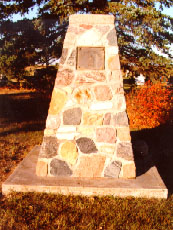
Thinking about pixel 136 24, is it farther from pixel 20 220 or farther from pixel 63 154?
Answer: pixel 20 220

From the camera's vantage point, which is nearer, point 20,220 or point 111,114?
point 20,220

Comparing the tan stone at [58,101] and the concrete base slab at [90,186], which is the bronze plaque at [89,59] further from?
the concrete base slab at [90,186]

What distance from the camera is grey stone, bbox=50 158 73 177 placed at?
13.8 feet

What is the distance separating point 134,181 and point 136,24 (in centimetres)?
853

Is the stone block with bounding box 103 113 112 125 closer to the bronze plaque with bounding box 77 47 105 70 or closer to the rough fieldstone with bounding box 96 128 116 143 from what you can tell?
the rough fieldstone with bounding box 96 128 116 143

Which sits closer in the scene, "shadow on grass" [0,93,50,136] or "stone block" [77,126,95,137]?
"stone block" [77,126,95,137]

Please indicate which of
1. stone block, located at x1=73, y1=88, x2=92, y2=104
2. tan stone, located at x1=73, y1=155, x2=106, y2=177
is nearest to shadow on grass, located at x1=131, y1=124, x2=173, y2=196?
tan stone, located at x1=73, y1=155, x2=106, y2=177

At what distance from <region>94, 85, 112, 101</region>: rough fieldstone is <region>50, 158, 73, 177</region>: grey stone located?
1.30m

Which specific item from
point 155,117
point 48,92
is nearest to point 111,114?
point 155,117

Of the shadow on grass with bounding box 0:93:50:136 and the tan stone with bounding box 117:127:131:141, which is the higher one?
the tan stone with bounding box 117:127:131:141

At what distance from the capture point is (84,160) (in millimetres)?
4188

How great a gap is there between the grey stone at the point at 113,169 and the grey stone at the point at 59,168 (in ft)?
2.10

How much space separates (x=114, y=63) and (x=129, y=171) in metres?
1.90

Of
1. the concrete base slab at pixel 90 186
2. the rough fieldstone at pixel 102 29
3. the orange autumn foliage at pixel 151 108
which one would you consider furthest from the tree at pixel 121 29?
the concrete base slab at pixel 90 186
